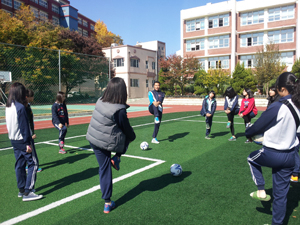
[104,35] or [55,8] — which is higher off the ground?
[55,8]

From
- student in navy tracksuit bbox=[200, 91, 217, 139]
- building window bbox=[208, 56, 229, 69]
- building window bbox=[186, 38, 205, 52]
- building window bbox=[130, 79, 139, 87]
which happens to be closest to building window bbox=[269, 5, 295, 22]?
building window bbox=[208, 56, 229, 69]

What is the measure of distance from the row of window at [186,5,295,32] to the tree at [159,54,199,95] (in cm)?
1426

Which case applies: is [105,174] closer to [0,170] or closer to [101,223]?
[101,223]

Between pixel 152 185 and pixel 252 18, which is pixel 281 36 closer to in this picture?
pixel 252 18

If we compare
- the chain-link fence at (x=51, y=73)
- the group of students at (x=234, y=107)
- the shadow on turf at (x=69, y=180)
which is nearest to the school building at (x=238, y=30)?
the chain-link fence at (x=51, y=73)

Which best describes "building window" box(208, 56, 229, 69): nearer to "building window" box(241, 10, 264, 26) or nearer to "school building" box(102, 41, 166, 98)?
"building window" box(241, 10, 264, 26)

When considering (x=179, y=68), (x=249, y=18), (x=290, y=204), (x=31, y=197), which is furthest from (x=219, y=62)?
(x=31, y=197)

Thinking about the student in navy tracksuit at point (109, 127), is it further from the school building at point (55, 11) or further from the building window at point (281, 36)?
the school building at point (55, 11)

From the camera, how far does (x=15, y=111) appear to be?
3.76 metres

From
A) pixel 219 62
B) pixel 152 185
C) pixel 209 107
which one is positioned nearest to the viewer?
pixel 152 185

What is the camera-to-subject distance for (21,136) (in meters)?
3.81

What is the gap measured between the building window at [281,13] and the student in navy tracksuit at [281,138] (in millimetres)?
47295

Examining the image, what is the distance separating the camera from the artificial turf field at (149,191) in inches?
131

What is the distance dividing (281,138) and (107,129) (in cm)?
219
